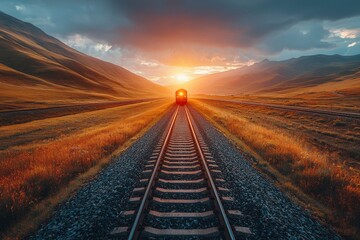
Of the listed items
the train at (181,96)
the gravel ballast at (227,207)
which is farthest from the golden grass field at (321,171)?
the train at (181,96)

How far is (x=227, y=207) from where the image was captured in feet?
19.8

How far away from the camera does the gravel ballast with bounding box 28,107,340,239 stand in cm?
518

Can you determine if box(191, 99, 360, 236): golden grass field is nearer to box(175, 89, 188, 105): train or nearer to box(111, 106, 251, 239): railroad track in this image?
box(111, 106, 251, 239): railroad track

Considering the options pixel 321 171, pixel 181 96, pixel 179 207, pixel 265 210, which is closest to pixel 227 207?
pixel 265 210

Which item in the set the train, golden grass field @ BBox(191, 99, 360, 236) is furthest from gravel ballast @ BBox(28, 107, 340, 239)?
the train

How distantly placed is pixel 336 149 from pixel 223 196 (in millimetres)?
13460

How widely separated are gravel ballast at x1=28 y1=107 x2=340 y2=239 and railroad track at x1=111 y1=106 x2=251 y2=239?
0.32 meters

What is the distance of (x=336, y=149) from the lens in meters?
15.6

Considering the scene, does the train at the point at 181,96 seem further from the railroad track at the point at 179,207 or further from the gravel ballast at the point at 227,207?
the railroad track at the point at 179,207

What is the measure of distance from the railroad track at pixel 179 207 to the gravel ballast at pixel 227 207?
0.32 m

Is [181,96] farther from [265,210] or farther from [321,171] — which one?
[265,210]

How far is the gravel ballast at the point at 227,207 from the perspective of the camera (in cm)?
518

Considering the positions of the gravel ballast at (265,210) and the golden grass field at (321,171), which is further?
the golden grass field at (321,171)

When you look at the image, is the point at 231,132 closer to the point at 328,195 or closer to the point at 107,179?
the point at 328,195
